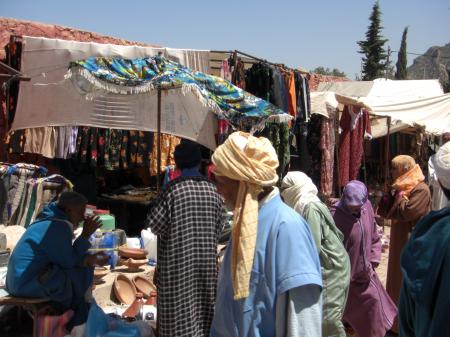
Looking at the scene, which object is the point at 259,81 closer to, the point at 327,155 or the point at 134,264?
the point at 327,155

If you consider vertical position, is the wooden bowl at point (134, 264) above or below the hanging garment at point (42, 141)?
below

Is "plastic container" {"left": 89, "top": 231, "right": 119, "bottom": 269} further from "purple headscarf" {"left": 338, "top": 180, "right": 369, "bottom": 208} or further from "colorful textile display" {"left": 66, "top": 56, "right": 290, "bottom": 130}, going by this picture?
"purple headscarf" {"left": 338, "top": 180, "right": 369, "bottom": 208}

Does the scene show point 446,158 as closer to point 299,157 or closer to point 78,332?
point 78,332

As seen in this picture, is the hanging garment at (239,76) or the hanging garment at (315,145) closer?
the hanging garment at (239,76)

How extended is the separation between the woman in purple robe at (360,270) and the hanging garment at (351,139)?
13.2 feet

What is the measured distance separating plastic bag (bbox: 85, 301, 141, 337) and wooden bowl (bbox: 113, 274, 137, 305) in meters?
1.34

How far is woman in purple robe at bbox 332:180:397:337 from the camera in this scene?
3953 millimetres

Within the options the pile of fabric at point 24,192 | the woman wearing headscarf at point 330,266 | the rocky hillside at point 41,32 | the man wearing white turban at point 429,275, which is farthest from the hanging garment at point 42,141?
the man wearing white turban at point 429,275

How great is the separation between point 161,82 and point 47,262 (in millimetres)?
1701

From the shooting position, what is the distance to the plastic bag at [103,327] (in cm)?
338

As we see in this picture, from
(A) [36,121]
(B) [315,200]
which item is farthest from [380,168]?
(B) [315,200]

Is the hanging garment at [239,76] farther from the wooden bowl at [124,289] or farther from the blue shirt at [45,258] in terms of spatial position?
the blue shirt at [45,258]

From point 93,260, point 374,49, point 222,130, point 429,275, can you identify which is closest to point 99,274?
point 93,260

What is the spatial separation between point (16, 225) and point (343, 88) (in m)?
10.3
